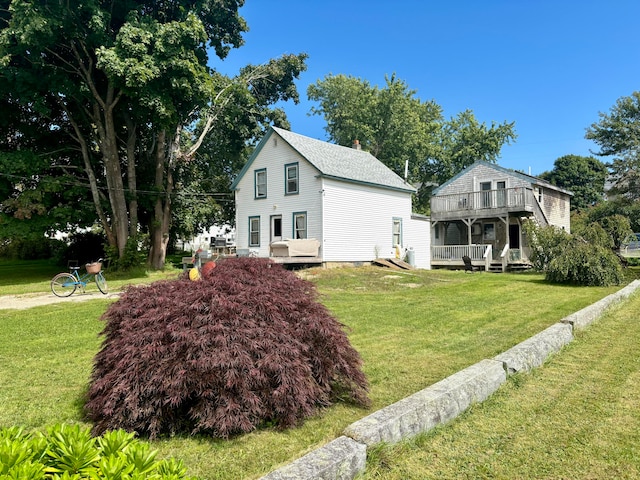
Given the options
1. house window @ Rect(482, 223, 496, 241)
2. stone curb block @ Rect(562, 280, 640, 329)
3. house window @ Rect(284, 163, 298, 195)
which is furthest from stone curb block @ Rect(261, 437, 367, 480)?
house window @ Rect(482, 223, 496, 241)

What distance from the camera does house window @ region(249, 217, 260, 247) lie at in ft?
70.3

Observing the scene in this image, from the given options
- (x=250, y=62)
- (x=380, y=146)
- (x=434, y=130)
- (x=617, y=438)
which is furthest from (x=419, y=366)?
(x=434, y=130)

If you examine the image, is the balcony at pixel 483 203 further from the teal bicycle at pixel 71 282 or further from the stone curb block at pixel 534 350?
the teal bicycle at pixel 71 282

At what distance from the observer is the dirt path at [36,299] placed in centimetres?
1088

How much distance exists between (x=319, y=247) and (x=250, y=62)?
15.5 metres

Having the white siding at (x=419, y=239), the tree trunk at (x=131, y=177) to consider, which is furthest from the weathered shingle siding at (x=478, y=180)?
the tree trunk at (x=131, y=177)

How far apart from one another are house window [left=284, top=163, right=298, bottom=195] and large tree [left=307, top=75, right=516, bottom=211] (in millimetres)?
17679

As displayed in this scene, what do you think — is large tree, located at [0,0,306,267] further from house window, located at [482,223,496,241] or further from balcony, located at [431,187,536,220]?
house window, located at [482,223,496,241]

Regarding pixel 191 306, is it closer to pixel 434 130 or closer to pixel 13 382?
pixel 13 382

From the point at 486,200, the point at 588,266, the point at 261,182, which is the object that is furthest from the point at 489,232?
the point at 261,182

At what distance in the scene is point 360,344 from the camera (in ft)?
19.6

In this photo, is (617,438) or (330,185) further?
(330,185)

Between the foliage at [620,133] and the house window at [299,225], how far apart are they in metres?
18.4

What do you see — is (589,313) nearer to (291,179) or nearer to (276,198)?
(291,179)
